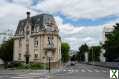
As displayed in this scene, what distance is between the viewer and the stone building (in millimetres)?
87438

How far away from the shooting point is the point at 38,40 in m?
89.2

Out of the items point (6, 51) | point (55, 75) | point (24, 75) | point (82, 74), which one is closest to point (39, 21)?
point (6, 51)

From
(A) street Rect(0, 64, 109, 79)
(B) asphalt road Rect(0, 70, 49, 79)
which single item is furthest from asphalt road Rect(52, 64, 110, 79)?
(B) asphalt road Rect(0, 70, 49, 79)

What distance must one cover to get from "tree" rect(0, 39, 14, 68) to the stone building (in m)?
7.45

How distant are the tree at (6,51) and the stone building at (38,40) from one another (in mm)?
7454

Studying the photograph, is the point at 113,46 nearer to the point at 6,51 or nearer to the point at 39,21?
the point at 39,21

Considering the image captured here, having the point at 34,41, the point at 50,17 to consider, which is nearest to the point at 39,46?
the point at 34,41

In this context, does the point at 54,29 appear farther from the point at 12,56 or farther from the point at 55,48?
the point at 12,56

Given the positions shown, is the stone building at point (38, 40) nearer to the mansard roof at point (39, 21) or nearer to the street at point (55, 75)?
the mansard roof at point (39, 21)

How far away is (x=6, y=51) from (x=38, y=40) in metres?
19.6

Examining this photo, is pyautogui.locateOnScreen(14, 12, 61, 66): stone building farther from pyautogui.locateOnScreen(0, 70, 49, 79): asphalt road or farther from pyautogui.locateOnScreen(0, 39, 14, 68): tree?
pyautogui.locateOnScreen(0, 70, 49, 79): asphalt road

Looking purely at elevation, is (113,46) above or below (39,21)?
below

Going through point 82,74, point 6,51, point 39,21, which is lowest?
point 82,74

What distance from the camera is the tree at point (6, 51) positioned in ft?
335
